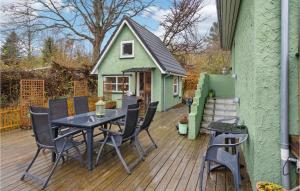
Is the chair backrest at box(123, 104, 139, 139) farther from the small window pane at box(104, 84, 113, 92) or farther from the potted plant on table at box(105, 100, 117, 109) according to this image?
the small window pane at box(104, 84, 113, 92)

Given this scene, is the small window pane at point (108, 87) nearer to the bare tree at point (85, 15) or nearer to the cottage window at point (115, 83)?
the cottage window at point (115, 83)

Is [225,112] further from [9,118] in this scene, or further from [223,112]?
[9,118]

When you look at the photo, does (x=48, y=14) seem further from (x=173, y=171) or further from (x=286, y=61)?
(x=286, y=61)

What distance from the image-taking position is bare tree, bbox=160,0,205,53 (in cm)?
2020

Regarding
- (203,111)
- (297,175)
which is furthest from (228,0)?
(203,111)

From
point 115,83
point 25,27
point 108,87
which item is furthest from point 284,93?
point 25,27

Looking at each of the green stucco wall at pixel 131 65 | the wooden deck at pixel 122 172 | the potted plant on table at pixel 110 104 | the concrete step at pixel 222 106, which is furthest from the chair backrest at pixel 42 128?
the green stucco wall at pixel 131 65

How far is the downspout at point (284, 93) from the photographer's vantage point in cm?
241

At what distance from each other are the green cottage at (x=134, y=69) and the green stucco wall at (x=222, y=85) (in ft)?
9.24

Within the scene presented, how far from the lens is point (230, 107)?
8008mm

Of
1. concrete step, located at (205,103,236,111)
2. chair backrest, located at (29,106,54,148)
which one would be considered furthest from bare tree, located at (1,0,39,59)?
chair backrest, located at (29,106,54,148)

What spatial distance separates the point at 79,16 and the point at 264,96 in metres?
19.3

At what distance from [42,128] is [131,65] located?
10.0 metres

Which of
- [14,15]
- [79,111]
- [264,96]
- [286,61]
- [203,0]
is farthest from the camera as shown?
[203,0]
